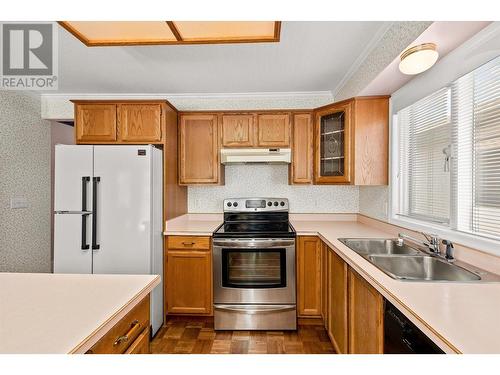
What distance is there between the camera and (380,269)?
140 cm

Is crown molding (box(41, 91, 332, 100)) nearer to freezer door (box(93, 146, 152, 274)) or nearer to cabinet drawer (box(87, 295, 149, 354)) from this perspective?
freezer door (box(93, 146, 152, 274))

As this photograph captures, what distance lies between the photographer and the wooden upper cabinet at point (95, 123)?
264 cm

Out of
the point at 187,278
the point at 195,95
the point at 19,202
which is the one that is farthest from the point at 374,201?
the point at 19,202

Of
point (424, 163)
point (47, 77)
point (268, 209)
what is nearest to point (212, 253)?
point (268, 209)

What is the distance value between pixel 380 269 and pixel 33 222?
11.5ft

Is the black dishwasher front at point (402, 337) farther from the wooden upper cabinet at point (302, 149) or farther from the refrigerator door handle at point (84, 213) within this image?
the refrigerator door handle at point (84, 213)

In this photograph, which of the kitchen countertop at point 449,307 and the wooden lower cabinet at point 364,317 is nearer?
the kitchen countertop at point 449,307

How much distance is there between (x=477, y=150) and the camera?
5.05 ft

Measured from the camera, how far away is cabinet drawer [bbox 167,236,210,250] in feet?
8.44

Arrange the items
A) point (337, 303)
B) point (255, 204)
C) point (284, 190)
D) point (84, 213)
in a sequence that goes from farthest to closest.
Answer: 1. point (284, 190)
2. point (255, 204)
3. point (84, 213)
4. point (337, 303)

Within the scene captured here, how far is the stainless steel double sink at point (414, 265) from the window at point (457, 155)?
0.86ft

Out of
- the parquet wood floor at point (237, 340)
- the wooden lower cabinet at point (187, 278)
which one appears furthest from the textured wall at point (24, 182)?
the parquet wood floor at point (237, 340)

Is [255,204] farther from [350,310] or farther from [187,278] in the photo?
[350,310]

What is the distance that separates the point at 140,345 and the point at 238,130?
2.27 metres
